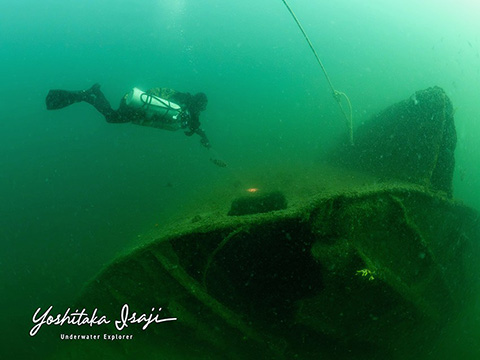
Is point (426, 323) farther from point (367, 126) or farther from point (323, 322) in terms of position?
point (367, 126)

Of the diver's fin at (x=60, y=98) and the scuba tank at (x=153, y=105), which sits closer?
the scuba tank at (x=153, y=105)

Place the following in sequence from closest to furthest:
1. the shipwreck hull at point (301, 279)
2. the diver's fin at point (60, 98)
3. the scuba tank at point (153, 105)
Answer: the shipwreck hull at point (301, 279) → the scuba tank at point (153, 105) → the diver's fin at point (60, 98)

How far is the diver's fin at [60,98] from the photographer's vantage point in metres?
6.86

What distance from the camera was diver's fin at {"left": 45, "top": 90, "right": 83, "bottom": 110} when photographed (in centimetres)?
686

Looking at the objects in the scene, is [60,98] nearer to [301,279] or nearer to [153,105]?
[153,105]

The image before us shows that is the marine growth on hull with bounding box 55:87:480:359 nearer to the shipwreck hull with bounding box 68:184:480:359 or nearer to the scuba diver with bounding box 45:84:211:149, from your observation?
the shipwreck hull with bounding box 68:184:480:359

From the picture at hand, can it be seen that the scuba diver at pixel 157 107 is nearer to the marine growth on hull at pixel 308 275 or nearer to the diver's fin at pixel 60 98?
the diver's fin at pixel 60 98

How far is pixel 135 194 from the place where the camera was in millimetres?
11352

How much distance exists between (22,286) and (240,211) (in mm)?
7992

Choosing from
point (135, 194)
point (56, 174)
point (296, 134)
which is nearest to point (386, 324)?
point (135, 194)

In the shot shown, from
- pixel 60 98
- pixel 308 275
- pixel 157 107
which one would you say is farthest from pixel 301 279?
pixel 60 98

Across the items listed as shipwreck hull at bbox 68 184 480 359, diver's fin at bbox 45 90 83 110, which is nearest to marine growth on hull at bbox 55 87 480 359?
shipwreck hull at bbox 68 184 480 359

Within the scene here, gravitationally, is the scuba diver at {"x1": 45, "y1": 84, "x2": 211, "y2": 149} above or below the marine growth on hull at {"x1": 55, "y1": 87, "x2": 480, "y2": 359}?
above

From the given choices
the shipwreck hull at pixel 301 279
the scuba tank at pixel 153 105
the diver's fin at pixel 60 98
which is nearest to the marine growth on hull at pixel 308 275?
the shipwreck hull at pixel 301 279
